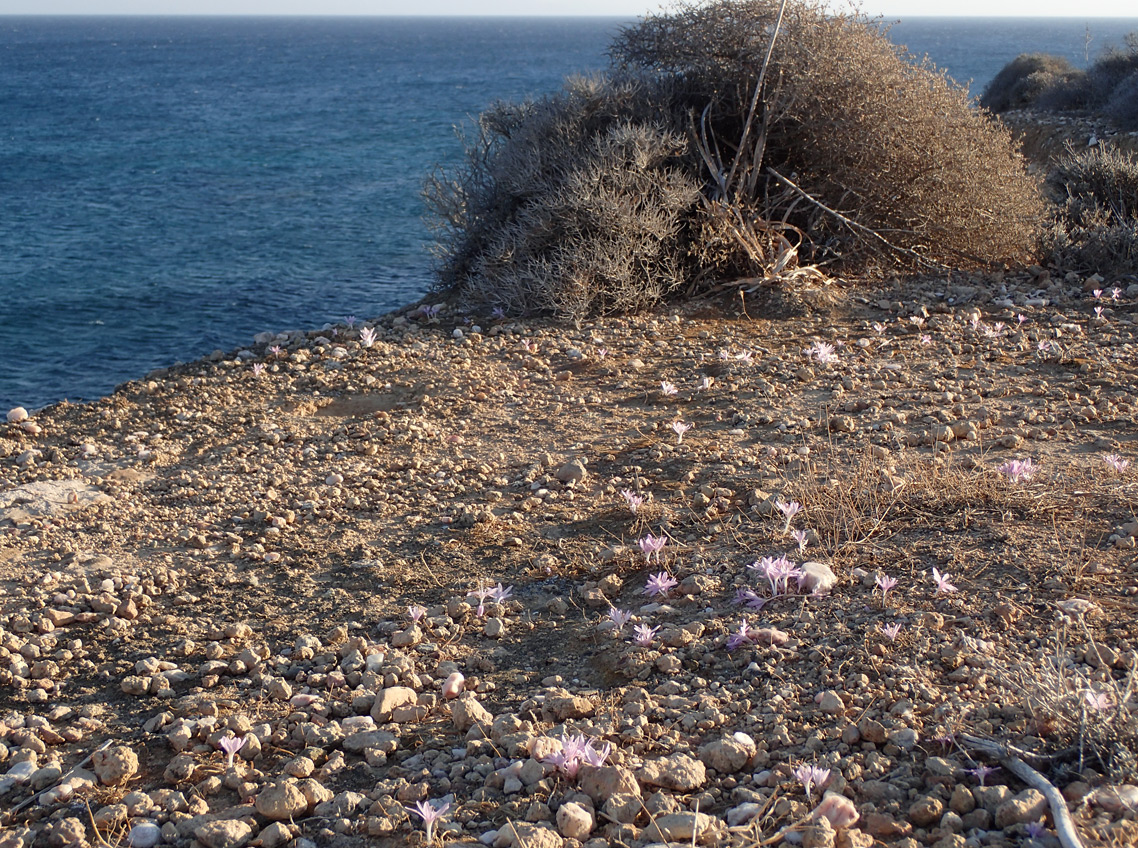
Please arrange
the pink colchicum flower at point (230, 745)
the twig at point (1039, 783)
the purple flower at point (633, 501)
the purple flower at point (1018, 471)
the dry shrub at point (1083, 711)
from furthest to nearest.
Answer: the purple flower at point (633, 501) → the purple flower at point (1018, 471) → the pink colchicum flower at point (230, 745) → the dry shrub at point (1083, 711) → the twig at point (1039, 783)

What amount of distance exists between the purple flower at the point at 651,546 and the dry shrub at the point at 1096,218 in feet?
19.8

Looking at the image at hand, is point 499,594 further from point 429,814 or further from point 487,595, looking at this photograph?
point 429,814

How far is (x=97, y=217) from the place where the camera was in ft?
58.2

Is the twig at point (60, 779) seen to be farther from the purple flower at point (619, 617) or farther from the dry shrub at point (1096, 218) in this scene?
the dry shrub at point (1096, 218)

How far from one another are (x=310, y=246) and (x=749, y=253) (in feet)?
31.3

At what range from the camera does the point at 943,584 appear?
9.63 ft

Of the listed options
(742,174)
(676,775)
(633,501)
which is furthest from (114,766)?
(742,174)

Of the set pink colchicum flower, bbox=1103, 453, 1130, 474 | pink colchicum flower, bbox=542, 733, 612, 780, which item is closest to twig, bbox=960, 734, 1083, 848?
pink colchicum flower, bbox=542, 733, 612, 780

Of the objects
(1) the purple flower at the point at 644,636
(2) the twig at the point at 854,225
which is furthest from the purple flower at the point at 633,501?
(2) the twig at the point at 854,225

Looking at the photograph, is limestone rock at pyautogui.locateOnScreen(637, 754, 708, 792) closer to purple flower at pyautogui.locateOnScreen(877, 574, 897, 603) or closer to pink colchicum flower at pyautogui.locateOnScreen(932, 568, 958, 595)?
purple flower at pyautogui.locateOnScreen(877, 574, 897, 603)

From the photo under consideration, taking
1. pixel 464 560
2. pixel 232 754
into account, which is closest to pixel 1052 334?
pixel 464 560

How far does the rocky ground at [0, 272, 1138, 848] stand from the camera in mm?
2275

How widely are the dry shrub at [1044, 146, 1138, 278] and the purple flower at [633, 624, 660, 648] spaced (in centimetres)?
654

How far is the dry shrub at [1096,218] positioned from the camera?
7.84 metres
